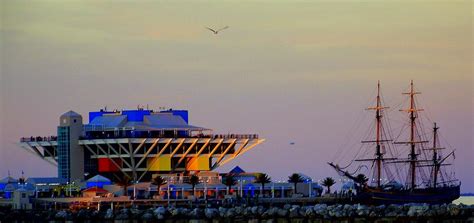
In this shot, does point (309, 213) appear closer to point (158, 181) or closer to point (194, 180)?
point (158, 181)

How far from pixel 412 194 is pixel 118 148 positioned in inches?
995

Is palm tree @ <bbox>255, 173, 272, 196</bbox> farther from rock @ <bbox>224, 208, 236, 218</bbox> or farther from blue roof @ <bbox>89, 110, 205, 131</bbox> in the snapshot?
rock @ <bbox>224, 208, 236, 218</bbox>

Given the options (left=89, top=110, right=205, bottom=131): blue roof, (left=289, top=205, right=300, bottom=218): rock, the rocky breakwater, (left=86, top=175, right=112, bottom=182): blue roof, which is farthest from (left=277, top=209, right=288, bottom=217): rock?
(left=89, top=110, right=205, bottom=131): blue roof

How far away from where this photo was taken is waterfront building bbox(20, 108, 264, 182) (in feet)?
436

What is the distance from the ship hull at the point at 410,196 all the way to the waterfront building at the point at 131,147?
13911 mm

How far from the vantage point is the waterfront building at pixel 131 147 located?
5236 inches

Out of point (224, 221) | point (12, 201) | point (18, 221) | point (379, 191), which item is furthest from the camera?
point (379, 191)

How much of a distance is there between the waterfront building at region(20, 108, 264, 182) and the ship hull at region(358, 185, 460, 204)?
45.6 feet

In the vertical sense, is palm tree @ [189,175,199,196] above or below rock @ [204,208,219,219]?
above

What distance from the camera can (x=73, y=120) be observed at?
441 ft

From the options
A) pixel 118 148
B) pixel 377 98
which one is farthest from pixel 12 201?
pixel 377 98

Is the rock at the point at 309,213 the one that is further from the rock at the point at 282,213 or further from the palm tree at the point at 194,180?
the palm tree at the point at 194,180

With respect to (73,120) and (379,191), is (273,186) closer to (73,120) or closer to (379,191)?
(379,191)

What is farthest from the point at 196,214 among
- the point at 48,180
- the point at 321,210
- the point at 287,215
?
the point at 48,180
